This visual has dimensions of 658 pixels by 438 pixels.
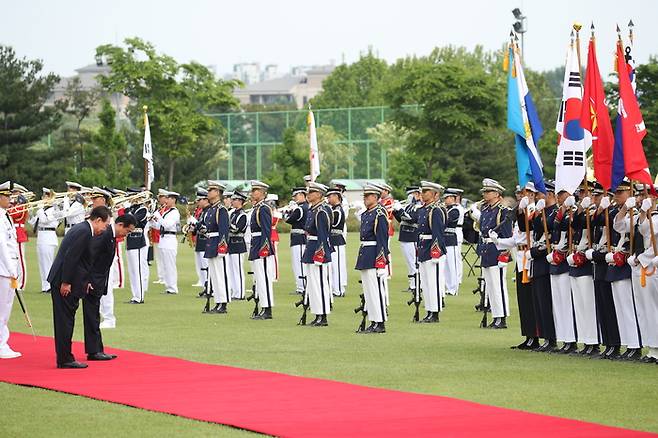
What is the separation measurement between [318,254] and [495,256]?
8.41 ft

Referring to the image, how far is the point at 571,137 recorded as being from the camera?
15.1 meters

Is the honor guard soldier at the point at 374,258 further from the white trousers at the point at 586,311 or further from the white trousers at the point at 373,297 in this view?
the white trousers at the point at 586,311

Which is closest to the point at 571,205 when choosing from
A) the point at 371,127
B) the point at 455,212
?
the point at 455,212

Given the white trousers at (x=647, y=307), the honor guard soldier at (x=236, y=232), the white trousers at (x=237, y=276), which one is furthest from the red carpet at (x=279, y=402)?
the white trousers at (x=237, y=276)

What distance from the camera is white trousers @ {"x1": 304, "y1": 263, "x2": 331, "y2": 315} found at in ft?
63.4

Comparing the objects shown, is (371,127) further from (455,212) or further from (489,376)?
(489,376)

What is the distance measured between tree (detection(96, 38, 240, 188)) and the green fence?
14.7 m

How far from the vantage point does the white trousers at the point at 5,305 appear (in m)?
15.5

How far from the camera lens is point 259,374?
13.8 m

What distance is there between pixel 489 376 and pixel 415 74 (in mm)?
46689

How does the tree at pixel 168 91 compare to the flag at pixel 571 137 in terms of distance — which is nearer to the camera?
the flag at pixel 571 137

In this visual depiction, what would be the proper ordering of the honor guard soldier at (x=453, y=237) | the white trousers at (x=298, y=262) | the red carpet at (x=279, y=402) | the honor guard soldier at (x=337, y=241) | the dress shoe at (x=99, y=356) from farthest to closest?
the white trousers at (x=298, y=262) → the honor guard soldier at (x=453, y=237) → the honor guard soldier at (x=337, y=241) → the dress shoe at (x=99, y=356) → the red carpet at (x=279, y=402)

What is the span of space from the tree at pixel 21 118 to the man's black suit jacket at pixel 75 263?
45.9m

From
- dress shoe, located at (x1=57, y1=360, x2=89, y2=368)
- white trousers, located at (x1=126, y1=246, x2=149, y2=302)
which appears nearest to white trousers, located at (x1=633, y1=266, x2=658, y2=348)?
dress shoe, located at (x1=57, y1=360, x2=89, y2=368)
